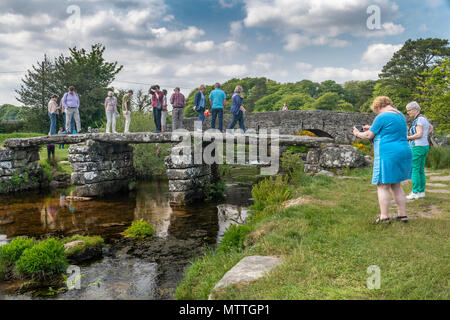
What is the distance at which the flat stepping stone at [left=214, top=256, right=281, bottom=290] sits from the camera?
3412 millimetres

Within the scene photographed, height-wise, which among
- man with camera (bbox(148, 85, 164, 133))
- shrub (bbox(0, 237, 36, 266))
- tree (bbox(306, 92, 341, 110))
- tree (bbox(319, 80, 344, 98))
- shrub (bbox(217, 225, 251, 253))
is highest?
tree (bbox(319, 80, 344, 98))

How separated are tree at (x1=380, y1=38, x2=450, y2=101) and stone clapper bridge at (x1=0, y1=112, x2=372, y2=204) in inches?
1087

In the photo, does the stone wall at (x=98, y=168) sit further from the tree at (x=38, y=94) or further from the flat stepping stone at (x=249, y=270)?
the tree at (x=38, y=94)

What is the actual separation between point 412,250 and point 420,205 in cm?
267

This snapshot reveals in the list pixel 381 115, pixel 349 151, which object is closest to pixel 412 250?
pixel 381 115

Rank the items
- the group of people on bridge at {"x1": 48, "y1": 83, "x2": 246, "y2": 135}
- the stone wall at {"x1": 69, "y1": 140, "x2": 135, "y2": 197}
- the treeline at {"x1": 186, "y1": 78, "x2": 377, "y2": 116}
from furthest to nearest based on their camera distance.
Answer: the treeline at {"x1": 186, "y1": 78, "x2": 377, "y2": 116} < the stone wall at {"x1": 69, "y1": 140, "x2": 135, "y2": 197} < the group of people on bridge at {"x1": 48, "y1": 83, "x2": 246, "y2": 135}

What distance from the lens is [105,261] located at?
615 centimetres

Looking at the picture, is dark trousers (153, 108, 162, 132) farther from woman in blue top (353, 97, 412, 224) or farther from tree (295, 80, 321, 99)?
tree (295, 80, 321, 99)

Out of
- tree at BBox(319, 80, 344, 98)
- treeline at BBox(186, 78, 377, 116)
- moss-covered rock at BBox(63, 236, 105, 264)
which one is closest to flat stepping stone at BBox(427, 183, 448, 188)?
moss-covered rock at BBox(63, 236, 105, 264)

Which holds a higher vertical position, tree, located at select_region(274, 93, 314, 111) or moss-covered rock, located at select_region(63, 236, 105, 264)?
tree, located at select_region(274, 93, 314, 111)

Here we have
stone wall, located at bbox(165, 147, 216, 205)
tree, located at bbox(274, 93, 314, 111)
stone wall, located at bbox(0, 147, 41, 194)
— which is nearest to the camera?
stone wall, located at bbox(165, 147, 216, 205)

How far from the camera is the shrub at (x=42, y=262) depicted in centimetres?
525

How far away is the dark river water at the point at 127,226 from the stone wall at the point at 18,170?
1.18 metres

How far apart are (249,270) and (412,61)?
132 ft
